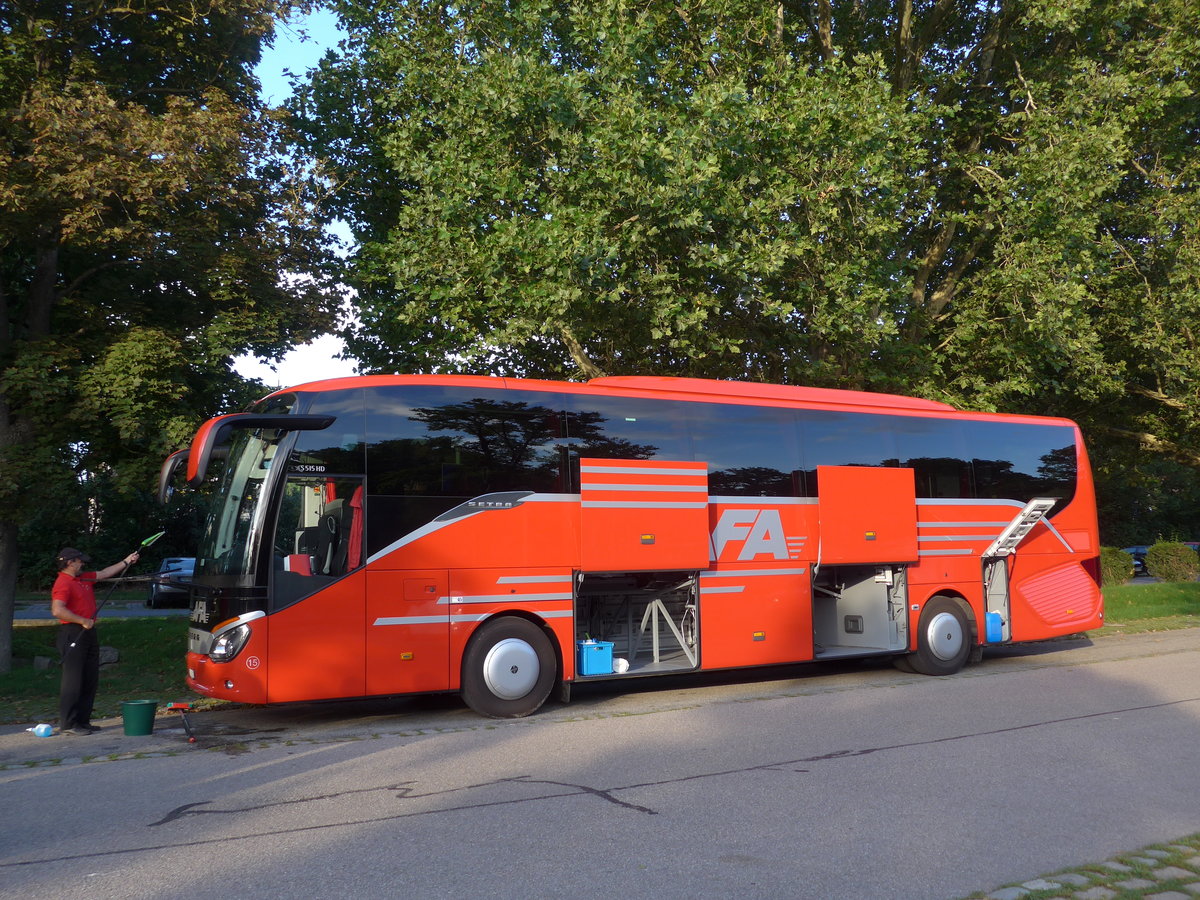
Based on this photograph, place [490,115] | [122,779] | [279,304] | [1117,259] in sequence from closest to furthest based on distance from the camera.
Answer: [122,779], [279,304], [490,115], [1117,259]

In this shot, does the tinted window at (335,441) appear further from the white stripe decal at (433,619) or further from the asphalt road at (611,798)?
the asphalt road at (611,798)

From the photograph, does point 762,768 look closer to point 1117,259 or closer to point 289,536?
point 289,536

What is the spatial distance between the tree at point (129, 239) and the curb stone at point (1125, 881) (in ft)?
36.8

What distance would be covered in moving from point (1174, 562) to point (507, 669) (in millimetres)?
33922

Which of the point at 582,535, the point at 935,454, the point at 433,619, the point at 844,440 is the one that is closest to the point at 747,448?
the point at 844,440

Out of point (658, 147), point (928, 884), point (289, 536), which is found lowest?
→ point (928, 884)

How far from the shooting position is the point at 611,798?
23.3 feet

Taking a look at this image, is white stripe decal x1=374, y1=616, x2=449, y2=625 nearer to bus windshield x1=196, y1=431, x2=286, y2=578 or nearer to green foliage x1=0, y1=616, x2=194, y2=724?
bus windshield x1=196, y1=431, x2=286, y2=578

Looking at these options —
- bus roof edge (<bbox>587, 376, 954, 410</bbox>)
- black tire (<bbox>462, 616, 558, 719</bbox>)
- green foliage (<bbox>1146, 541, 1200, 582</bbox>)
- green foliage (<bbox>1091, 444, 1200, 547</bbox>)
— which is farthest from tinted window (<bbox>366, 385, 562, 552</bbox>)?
green foliage (<bbox>1091, 444, 1200, 547</bbox>)

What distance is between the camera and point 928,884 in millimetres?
5203

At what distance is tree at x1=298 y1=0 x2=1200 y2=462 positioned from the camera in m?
16.3

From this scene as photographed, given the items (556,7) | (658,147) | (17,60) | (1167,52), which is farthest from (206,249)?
(1167,52)

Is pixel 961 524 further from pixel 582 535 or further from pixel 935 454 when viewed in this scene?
pixel 582 535

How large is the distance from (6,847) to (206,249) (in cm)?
942
